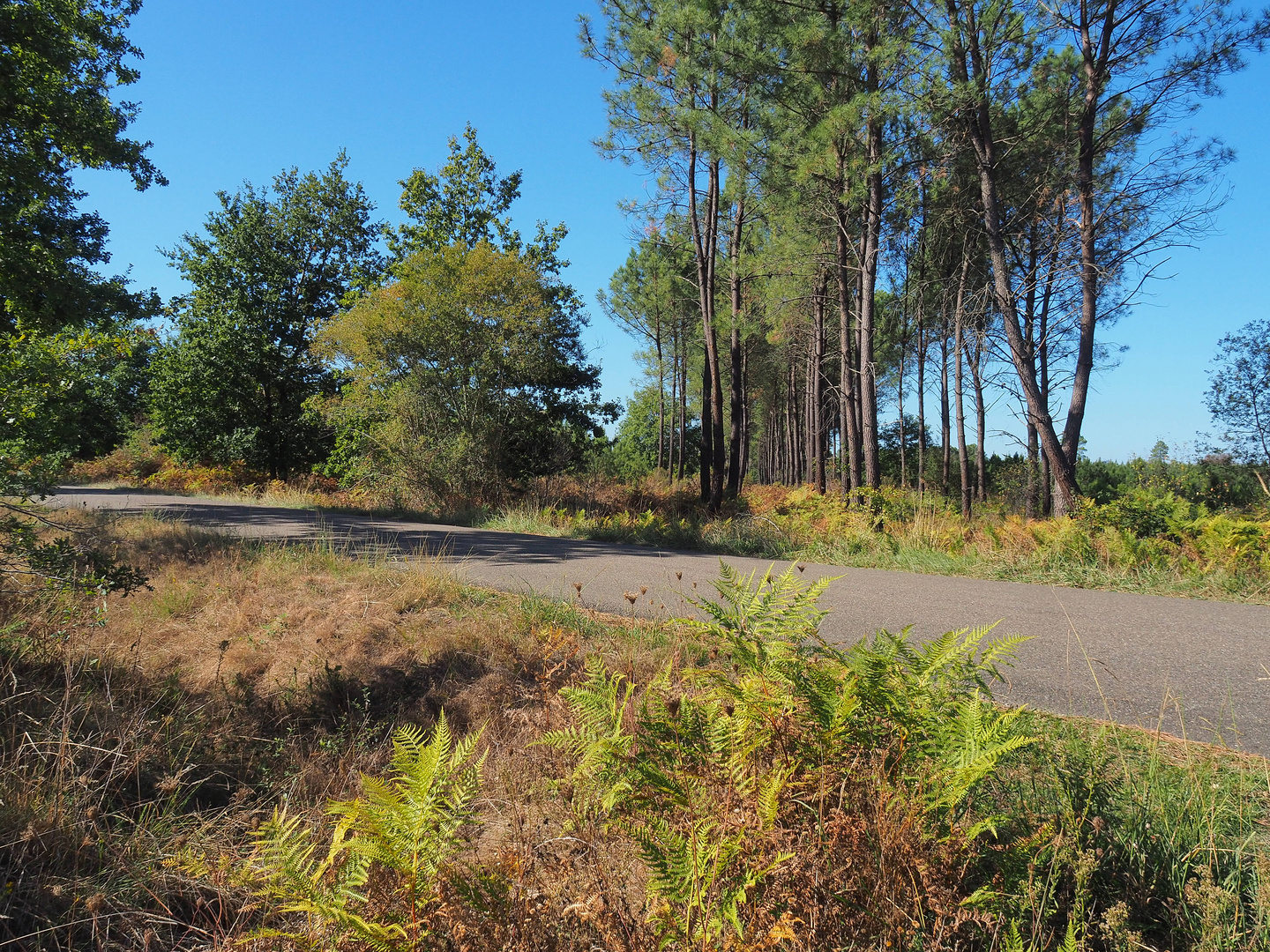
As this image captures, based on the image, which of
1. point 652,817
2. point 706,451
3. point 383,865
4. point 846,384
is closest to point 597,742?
point 652,817

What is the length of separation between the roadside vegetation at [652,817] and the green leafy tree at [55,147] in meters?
7.29

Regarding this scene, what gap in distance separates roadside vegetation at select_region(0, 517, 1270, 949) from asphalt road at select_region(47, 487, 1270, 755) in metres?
0.47

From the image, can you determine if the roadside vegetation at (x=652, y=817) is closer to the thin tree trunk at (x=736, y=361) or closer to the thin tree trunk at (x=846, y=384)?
the thin tree trunk at (x=846, y=384)

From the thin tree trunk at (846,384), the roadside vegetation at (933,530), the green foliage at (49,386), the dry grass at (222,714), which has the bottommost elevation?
the dry grass at (222,714)

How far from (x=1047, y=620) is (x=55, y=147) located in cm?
1737

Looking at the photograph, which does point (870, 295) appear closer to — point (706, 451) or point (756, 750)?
point (706, 451)

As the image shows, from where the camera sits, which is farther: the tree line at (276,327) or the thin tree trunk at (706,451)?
the thin tree trunk at (706,451)

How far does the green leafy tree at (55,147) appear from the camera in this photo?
8.51 meters

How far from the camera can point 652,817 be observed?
5.84ft

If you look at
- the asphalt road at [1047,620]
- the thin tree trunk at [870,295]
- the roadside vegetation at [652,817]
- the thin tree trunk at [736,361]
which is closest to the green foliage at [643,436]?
the thin tree trunk at [736,361]

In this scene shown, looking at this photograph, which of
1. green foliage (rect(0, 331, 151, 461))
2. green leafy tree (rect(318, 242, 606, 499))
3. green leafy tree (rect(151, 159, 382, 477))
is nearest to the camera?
green foliage (rect(0, 331, 151, 461))

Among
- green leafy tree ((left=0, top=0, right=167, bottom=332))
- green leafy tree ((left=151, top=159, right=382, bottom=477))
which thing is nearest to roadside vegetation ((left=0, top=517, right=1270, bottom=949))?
green leafy tree ((left=0, top=0, right=167, bottom=332))

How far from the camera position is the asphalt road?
332 cm

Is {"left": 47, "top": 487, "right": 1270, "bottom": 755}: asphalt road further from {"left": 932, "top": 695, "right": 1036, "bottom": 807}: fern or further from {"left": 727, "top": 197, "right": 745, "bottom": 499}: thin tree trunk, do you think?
{"left": 727, "top": 197, "right": 745, "bottom": 499}: thin tree trunk
